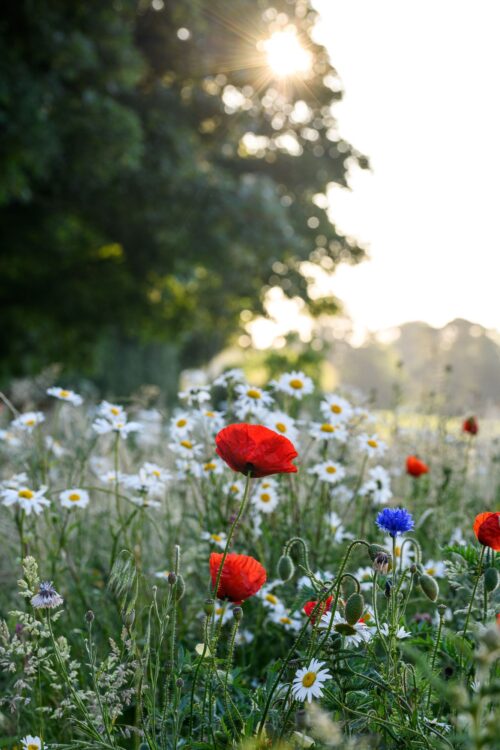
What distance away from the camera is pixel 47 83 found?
7809 millimetres

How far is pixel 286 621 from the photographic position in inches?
80.9

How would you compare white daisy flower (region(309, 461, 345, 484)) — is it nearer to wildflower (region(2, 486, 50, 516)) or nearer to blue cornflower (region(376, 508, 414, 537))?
wildflower (region(2, 486, 50, 516))

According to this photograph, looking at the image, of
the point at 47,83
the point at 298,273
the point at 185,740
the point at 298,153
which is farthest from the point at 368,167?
the point at 185,740

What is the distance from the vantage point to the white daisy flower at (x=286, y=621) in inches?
80.7

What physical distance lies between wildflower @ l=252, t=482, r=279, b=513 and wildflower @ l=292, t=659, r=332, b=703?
1.09m

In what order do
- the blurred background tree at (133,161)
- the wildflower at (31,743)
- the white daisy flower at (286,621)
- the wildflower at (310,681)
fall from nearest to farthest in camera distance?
1. the wildflower at (310,681)
2. the wildflower at (31,743)
3. the white daisy flower at (286,621)
4. the blurred background tree at (133,161)

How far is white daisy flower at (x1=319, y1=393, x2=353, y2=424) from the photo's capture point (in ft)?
8.04

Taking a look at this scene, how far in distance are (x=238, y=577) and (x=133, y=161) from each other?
24.6ft

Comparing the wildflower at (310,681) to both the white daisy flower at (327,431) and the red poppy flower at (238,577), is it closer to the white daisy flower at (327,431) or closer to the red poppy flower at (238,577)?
the red poppy flower at (238,577)

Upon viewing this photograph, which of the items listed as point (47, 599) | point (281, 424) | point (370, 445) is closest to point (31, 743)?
point (47, 599)

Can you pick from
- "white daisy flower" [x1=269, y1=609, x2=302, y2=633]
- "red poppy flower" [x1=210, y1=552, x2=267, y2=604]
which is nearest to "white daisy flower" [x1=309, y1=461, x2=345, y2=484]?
"white daisy flower" [x1=269, y1=609, x2=302, y2=633]

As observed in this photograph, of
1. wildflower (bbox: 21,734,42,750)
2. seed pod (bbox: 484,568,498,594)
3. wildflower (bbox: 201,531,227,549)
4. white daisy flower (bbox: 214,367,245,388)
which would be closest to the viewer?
seed pod (bbox: 484,568,498,594)

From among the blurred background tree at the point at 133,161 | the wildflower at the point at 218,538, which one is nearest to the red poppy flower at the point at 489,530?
the wildflower at the point at 218,538

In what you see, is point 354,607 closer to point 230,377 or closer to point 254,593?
point 254,593
